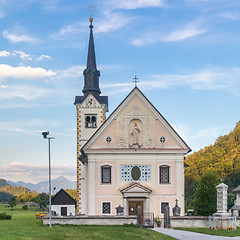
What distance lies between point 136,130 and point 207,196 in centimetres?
1122

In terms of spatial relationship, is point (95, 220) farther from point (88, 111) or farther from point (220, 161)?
point (220, 161)

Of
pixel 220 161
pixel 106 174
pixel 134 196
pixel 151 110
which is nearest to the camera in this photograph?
pixel 134 196

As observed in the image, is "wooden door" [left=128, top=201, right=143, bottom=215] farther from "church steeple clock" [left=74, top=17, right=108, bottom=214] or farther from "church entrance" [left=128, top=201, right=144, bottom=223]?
"church steeple clock" [left=74, top=17, right=108, bottom=214]

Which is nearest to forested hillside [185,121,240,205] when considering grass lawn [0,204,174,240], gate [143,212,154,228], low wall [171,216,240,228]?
gate [143,212,154,228]

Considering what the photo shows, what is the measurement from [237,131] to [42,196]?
60970 mm

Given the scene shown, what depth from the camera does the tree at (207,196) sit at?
39.1 m

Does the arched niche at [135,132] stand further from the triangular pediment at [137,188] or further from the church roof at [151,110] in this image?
the triangular pediment at [137,188]

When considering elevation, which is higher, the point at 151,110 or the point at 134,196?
the point at 151,110

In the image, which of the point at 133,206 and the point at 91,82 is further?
the point at 91,82

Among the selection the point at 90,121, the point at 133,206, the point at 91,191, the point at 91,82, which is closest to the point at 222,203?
the point at 133,206

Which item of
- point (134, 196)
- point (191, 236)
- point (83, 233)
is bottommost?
point (191, 236)

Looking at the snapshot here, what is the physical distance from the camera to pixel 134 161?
3447 centimetres

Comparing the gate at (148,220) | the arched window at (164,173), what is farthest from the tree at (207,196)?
the gate at (148,220)

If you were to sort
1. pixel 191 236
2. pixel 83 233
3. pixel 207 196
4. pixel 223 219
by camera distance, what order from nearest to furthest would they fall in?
pixel 83 233 → pixel 191 236 → pixel 223 219 → pixel 207 196
